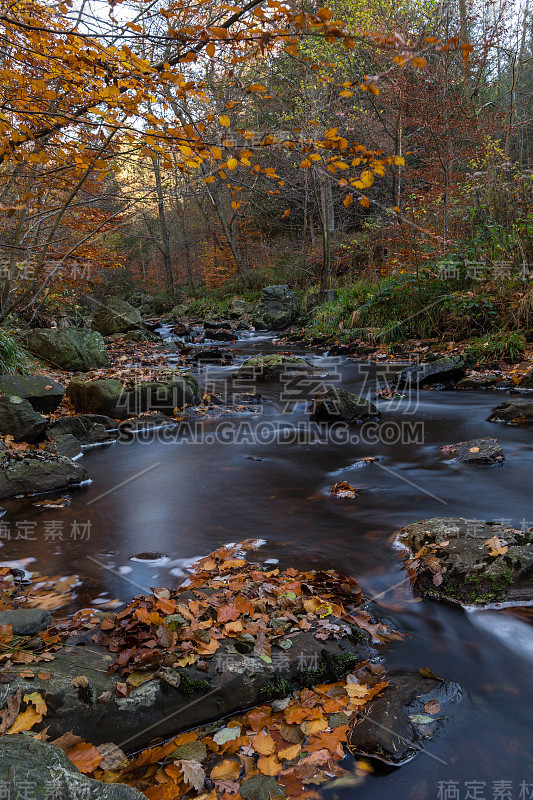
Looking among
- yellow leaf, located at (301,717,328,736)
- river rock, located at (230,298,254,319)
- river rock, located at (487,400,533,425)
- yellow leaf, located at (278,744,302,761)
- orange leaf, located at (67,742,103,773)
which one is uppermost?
river rock, located at (230,298,254,319)

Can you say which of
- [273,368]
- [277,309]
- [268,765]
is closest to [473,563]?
[268,765]

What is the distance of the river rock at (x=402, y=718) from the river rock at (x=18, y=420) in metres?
5.56

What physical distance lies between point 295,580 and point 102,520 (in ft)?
7.91

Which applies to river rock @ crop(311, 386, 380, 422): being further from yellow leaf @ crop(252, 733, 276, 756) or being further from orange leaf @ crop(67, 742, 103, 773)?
orange leaf @ crop(67, 742, 103, 773)

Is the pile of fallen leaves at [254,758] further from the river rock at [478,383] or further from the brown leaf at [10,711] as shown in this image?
the river rock at [478,383]

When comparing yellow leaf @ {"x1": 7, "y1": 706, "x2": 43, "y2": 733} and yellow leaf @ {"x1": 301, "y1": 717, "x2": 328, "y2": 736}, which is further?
yellow leaf @ {"x1": 301, "y1": 717, "x2": 328, "y2": 736}

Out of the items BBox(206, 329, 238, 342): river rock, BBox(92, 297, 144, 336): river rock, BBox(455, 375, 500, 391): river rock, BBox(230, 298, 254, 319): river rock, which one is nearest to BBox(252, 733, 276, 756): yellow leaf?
BBox(455, 375, 500, 391): river rock

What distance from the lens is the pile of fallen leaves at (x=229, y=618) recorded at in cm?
254

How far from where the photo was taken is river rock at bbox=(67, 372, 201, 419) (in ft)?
27.3

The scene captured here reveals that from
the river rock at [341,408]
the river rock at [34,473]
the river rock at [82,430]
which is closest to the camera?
the river rock at [34,473]

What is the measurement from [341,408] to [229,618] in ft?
18.0

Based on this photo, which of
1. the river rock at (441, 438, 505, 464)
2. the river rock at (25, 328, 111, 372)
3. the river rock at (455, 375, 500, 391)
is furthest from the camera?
the river rock at (25, 328, 111, 372)

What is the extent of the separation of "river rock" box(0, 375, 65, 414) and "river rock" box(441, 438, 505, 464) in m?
5.78

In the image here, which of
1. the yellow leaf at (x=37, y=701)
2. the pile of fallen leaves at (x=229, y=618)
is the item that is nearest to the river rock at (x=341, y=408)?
the pile of fallen leaves at (x=229, y=618)
